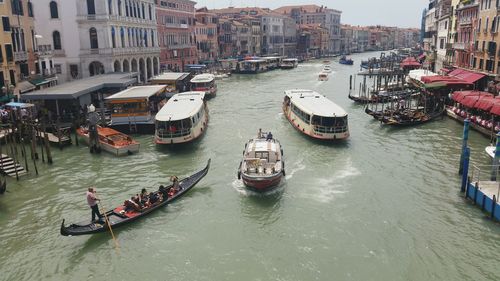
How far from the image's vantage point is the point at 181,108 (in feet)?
96.4

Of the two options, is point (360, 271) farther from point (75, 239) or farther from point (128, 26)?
point (128, 26)

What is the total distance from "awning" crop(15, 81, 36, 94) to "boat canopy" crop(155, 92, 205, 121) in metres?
11.9

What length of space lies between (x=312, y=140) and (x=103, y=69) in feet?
→ 90.2

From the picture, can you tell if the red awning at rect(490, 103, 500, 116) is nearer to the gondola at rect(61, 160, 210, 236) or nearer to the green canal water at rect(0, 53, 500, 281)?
the green canal water at rect(0, 53, 500, 281)

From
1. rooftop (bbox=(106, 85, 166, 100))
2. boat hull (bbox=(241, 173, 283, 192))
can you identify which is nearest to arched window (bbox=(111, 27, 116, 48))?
rooftop (bbox=(106, 85, 166, 100))

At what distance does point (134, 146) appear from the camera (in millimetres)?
25984

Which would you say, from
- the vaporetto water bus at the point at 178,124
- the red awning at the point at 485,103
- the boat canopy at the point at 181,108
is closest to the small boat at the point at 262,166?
the vaporetto water bus at the point at 178,124

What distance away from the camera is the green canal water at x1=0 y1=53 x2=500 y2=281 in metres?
13.9

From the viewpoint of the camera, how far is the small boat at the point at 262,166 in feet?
62.2

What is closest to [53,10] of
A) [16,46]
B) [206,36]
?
[16,46]

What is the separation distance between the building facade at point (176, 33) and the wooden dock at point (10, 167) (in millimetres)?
45623

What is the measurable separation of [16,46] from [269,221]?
29.2 m

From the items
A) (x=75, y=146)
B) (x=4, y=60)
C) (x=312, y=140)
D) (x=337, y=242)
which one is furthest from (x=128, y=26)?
(x=337, y=242)

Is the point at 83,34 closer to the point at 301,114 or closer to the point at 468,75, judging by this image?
the point at 301,114
